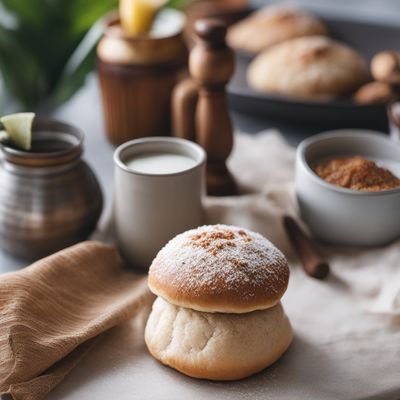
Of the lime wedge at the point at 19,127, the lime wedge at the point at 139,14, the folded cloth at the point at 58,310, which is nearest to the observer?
the folded cloth at the point at 58,310

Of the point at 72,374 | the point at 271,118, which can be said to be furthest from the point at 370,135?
the point at 72,374

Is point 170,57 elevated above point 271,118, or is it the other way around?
point 170,57

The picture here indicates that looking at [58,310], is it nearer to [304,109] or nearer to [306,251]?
[306,251]

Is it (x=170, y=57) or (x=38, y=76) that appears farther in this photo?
(x=38, y=76)

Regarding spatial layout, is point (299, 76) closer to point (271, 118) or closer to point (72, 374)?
point (271, 118)

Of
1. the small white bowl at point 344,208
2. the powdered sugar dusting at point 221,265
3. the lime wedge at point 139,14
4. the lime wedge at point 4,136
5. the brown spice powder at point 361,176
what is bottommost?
the small white bowl at point 344,208

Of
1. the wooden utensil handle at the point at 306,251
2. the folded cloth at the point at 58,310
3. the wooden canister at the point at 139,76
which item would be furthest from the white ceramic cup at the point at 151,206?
the wooden canister at the point at 139,76

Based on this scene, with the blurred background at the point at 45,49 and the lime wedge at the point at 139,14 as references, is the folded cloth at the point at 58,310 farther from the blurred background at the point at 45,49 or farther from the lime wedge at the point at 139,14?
the blurred background at the point at 45,49

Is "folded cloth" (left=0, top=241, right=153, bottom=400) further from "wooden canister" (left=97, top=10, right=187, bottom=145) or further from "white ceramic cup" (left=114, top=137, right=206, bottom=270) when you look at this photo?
"wooden canister" (left=97, top=10, right=187, bottom=145)
